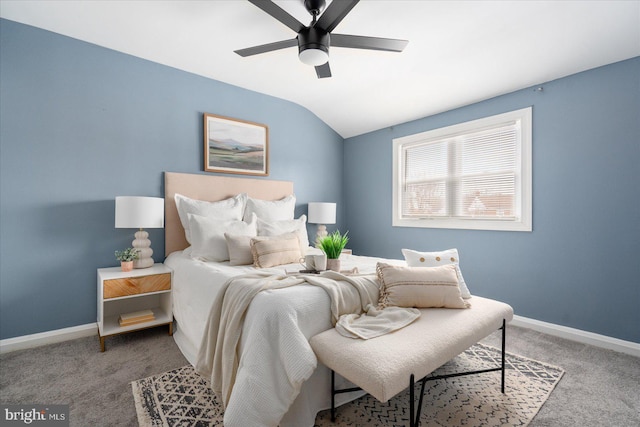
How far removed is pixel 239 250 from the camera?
2.63 meters

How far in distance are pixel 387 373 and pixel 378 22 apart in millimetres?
2547

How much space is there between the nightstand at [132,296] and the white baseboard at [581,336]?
11.3 ft

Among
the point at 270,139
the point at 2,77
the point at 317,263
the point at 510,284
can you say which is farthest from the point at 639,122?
the point at 2,77

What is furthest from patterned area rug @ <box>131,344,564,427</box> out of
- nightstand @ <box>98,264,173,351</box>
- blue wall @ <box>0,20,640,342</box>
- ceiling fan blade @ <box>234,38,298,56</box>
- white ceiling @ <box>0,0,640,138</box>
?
white ceiling @ <box>0,0,640,138</box>

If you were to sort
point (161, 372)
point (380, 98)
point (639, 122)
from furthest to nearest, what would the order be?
point (380, 98) → point (639, 122) → point (161, 372)

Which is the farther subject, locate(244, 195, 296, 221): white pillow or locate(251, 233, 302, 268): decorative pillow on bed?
locate(244, 195, 296, 221): white pillow

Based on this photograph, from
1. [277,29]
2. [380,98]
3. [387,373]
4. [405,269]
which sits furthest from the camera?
[380,98]

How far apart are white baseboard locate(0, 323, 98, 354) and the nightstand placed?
0.62 ft

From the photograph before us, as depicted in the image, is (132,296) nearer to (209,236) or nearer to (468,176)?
(209,236)

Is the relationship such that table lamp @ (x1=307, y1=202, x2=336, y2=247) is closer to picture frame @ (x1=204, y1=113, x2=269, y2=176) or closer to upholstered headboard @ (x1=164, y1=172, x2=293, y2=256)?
upholstered headboard @ (x1=164, y1=172, x2=293, y2=256)

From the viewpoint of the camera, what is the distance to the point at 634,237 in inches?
95.6

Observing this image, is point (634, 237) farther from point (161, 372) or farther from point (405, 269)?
point (161, 372)

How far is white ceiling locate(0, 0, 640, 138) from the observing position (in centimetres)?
226

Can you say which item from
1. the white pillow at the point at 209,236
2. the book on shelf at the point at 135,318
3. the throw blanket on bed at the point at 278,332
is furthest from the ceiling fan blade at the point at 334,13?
the book on shelf at the point at 135,318
